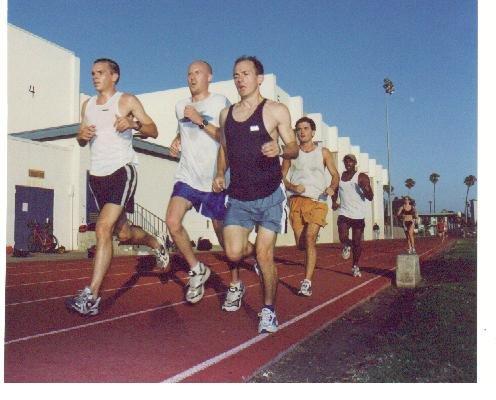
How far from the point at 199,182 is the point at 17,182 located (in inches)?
460

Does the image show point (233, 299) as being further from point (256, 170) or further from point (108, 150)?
point (108, 150)

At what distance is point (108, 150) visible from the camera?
4062mm

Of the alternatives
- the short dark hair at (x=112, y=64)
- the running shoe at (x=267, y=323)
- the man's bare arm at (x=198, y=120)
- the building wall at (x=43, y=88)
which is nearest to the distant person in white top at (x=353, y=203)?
the man's bare arm at (x=198, y=120)

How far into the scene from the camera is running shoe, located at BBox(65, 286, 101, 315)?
384 centimetres

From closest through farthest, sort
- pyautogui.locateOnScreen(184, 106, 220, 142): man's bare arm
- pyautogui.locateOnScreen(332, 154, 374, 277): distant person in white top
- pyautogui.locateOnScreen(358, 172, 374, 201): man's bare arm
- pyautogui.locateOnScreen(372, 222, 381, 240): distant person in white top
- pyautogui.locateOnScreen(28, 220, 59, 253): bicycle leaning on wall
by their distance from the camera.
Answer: pyautogui.locateOnScreen(184, 106, 220, 142): man's bare arm
pyautogui.locateOnScreen(358, 172, 374, 201): man's bare arm
pyautogui.locateOnScreen(332, 154, 374, 277): distant person in white top
pyautogui.locateOnScreen(28, 220, 59, 253): bicycle leaning on wall
pyautogui.locateOnScreen(372, 222, 381, 240): distant person in white top

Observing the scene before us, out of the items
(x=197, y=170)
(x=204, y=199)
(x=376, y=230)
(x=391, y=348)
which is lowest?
(x=376, y=230)

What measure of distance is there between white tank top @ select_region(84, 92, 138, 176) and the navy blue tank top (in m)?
0.92

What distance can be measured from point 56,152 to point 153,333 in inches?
549

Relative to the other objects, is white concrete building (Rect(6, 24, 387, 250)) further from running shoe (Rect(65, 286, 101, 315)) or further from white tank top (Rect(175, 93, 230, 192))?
running shoe (Rect(65, 286, 101, 315))

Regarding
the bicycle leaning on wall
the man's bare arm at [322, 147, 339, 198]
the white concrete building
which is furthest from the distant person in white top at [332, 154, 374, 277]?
the bicycle leaning on wall

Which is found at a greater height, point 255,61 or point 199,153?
point 255,61

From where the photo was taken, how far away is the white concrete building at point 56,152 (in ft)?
46.3

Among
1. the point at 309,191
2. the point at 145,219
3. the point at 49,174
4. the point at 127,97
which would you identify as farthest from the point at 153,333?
the point at 145,219

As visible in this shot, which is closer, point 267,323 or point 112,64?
point 267,323
